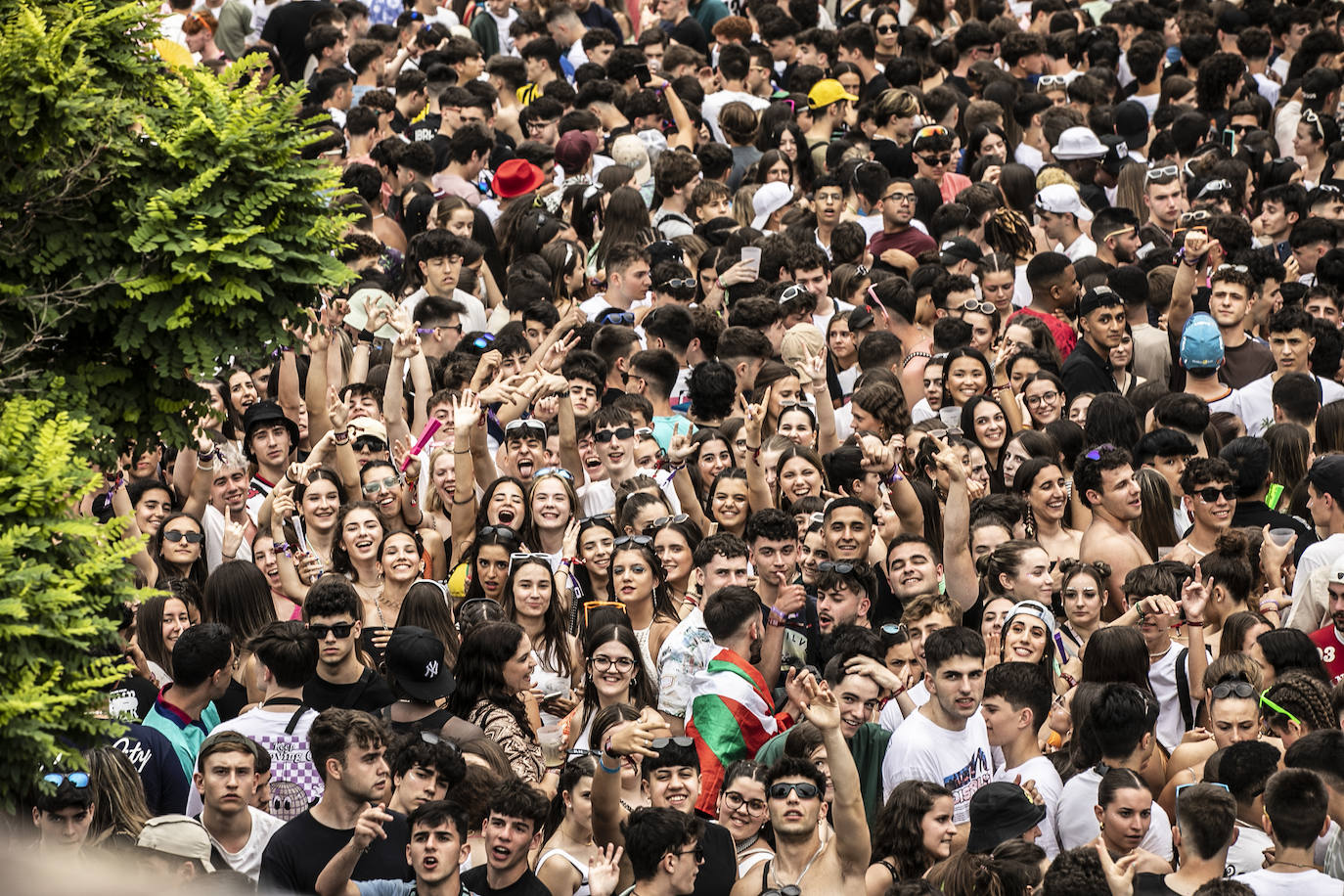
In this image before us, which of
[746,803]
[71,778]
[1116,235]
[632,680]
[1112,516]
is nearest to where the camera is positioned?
[71,778]

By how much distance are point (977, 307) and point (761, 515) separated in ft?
11.8

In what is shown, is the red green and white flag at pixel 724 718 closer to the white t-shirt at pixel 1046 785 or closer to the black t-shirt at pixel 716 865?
the black t-shirt at pixel 716 865

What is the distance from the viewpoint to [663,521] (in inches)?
341

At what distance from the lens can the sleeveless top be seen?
6.41 metres

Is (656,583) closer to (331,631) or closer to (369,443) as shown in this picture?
(331,631)

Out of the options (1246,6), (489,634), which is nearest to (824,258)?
(489,634)

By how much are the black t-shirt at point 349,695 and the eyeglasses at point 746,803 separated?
1.63m

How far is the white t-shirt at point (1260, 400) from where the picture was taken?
10352 millimetres

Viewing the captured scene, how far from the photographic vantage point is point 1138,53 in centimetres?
1661

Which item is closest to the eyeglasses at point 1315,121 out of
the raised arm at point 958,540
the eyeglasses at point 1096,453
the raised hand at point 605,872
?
the eyeglasses at point 1096,453

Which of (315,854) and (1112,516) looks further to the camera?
(1112,516)

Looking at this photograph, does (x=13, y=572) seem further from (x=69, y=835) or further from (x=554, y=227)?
(x=554, y=227)

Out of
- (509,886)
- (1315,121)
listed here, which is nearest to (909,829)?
(509,886)

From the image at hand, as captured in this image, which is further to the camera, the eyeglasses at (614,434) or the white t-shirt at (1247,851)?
the eyeglasses at (614,434)
